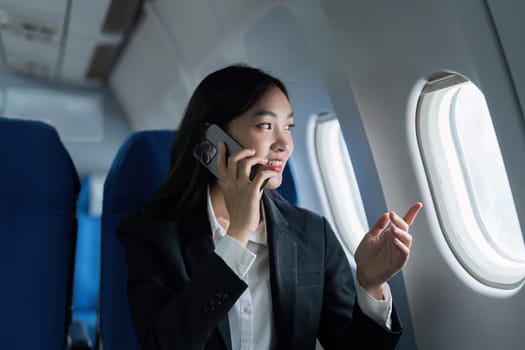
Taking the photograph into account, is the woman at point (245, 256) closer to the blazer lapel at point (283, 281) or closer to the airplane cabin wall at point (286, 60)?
the blazer lapel at point (283, 281)

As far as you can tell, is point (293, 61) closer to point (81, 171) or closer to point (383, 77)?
point (383, 77)

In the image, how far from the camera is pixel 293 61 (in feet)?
8.55

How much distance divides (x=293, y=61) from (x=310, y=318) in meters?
1.33

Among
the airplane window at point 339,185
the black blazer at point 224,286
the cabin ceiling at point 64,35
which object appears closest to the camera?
the black blazer at point 224,286

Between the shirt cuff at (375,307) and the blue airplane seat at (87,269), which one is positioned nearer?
the shirt cuff at (375,307)

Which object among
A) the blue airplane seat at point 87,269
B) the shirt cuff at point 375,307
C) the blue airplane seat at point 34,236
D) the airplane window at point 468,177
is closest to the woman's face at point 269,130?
the shirt cuff at point 375,307

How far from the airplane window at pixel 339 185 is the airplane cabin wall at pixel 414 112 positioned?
0.76 meters

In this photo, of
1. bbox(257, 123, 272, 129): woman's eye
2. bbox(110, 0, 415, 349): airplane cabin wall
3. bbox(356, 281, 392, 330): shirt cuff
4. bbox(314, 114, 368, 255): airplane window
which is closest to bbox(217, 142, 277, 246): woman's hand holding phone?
bbox(257, 123, 272, 129): woman's eye

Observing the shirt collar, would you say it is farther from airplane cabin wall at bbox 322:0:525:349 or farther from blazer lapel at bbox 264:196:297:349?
airplane cabin wall at bbox 322:0:525:349

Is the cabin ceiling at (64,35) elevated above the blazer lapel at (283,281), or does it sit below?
above

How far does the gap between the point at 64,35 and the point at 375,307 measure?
4105 millimetres

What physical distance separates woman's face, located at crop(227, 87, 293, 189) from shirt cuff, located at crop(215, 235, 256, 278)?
0.25 meters

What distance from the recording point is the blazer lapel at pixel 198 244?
155cm

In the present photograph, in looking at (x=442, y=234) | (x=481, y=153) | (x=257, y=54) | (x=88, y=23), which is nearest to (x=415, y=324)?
(x=442, y=234)
